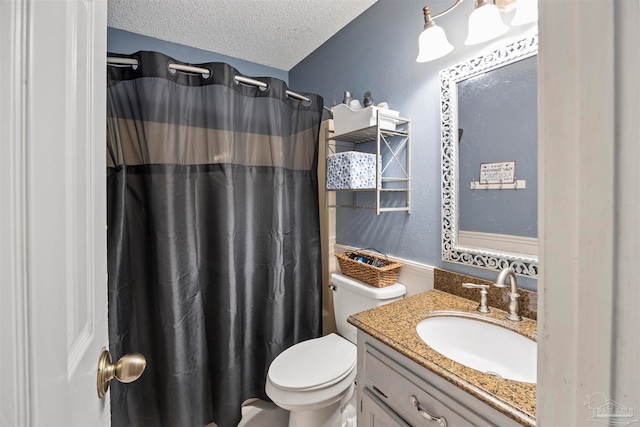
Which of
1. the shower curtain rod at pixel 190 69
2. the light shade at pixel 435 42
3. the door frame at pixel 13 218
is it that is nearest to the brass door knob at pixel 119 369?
the door frame at pixel 13 218

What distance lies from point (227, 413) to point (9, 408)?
4.99 ft

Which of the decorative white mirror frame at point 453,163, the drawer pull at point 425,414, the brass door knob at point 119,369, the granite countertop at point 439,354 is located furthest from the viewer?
the decorative white mirror frame at point 453,163

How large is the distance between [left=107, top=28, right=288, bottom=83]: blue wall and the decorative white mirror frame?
1.64 m

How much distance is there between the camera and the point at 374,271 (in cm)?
138

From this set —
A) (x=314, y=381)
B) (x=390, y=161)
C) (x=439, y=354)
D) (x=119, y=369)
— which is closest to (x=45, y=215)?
(x=119, y=369)

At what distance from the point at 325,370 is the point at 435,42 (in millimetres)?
1524

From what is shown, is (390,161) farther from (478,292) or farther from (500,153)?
(478,292)

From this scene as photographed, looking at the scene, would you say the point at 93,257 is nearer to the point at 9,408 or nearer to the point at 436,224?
the point at 9,408

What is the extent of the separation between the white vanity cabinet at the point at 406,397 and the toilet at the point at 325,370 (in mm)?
269

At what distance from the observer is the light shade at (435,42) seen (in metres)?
1.14

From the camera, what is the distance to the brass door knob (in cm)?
49

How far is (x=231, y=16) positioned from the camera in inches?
67.5

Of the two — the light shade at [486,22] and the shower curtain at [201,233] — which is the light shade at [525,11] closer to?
the light shade at [486,22]

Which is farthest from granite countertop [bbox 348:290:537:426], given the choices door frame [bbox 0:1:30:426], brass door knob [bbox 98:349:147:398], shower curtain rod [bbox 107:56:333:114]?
shower curtain rod [bbox 107:56:333:114]
